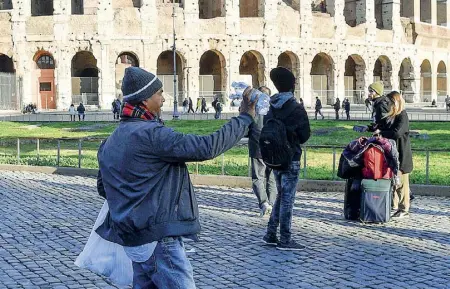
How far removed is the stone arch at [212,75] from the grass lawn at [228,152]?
53.2 ft

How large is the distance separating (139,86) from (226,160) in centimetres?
1312

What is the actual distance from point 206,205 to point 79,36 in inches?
1473

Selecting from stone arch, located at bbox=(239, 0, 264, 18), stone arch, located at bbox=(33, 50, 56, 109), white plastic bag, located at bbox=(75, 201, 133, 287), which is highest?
stone arch, located at bbox=(239, 0, 264, 18)

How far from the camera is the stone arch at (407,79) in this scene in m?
59.1

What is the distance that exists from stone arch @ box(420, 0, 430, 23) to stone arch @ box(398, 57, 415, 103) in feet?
17.5

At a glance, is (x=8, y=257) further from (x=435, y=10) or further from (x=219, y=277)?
(x=435, y=10)

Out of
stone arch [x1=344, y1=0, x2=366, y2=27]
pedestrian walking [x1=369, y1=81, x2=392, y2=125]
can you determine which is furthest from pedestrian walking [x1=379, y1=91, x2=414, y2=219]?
stone arch [x1=344, y1=0, x2=366, y2=27]

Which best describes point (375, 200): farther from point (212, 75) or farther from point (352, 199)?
point (212, 75)

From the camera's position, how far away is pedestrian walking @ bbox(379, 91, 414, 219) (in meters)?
9.19

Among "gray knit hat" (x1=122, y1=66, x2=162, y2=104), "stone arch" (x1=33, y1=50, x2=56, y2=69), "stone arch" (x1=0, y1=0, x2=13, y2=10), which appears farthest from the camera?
"stone arch" (x1=0, y1=0, x2=13, y2=10)

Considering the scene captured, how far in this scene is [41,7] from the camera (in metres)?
53.1

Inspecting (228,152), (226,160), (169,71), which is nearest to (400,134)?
(226,160)

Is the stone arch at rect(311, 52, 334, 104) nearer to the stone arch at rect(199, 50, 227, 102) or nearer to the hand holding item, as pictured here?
the stone arch at rect(199, 50, 227, 102)

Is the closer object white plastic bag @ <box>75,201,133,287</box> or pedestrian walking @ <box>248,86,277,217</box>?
white plastic bag @ <box>75,201,133,287</box>
